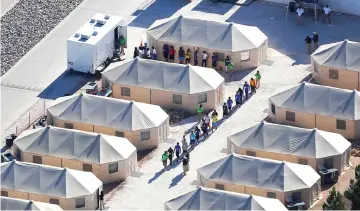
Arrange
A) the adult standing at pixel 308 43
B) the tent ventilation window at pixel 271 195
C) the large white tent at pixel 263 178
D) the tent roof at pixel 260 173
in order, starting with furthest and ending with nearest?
the adult standing at pixel 308 43 → the tent roof at pixel 260 173 → the large white tent at pixel 263 178 → the tent ventilation window at pixel 271 195

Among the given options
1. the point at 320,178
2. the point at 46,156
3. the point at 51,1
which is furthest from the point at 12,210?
the point at 51,1

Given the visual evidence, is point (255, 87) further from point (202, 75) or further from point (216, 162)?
point (216, 162)

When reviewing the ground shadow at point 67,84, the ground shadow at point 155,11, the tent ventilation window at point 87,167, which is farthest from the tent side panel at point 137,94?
the ground shadow at point 155,11

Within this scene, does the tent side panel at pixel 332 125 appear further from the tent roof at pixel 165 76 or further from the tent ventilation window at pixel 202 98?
the tent ventilation window at pixel 202 98

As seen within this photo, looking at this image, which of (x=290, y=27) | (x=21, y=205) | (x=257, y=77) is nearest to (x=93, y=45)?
(x=257, y=77)

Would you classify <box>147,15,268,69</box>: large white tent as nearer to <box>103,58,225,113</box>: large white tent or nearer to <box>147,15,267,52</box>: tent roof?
<box>147,15,267,52</box>: tent roof

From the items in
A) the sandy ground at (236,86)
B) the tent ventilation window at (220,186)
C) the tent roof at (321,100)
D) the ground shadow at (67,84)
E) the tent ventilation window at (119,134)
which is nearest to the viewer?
the tent ventilation window at (220,186)
